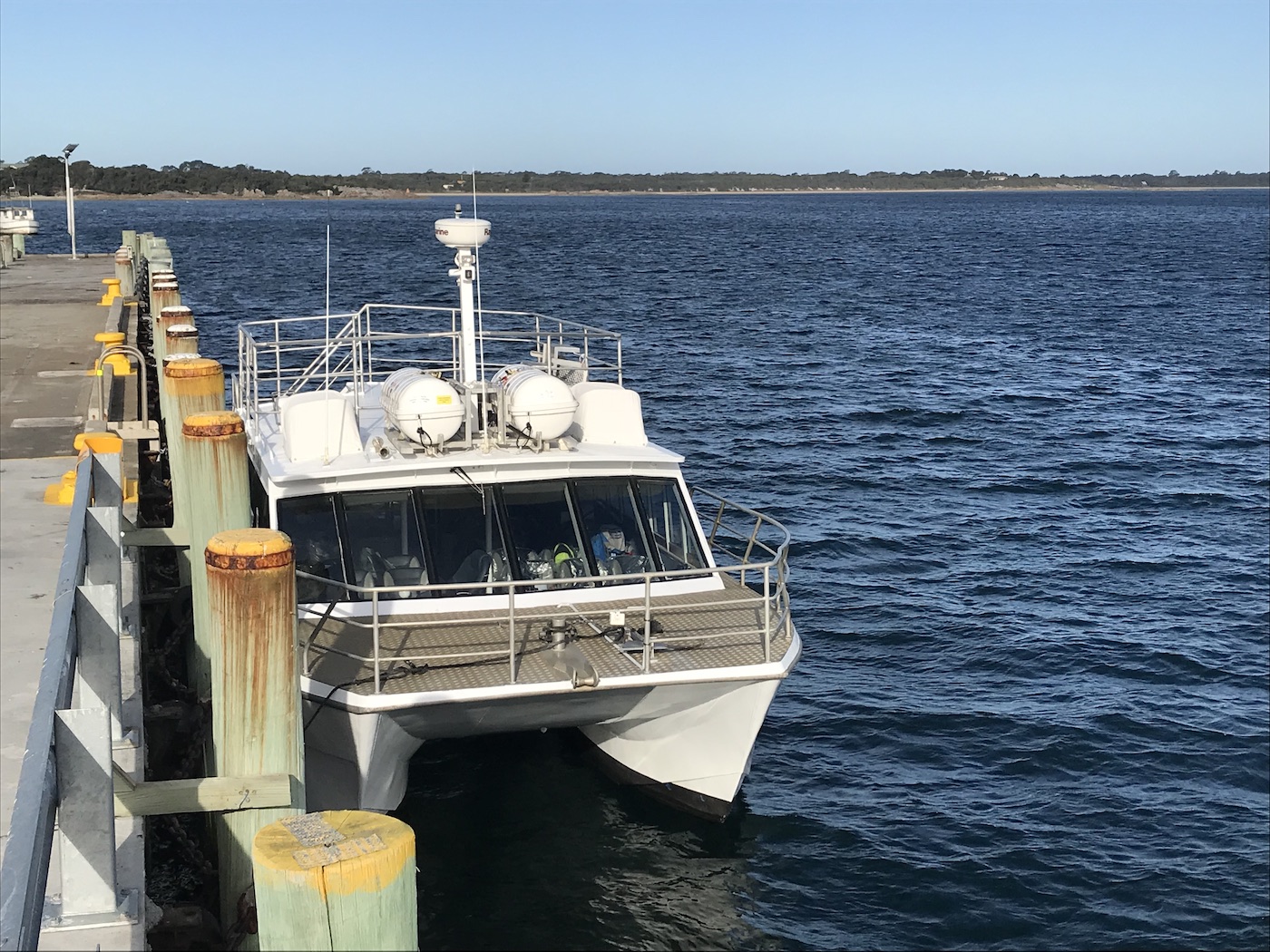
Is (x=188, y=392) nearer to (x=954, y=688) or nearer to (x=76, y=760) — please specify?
(x=76, y=760)

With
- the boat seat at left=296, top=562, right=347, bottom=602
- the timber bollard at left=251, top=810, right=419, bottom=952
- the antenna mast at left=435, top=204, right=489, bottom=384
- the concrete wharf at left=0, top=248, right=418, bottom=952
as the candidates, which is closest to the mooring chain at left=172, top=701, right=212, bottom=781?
the concrete wharf at left=0, top=248, right=418, bottom=952

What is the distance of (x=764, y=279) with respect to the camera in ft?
236

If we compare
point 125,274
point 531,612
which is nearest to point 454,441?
point 531,612

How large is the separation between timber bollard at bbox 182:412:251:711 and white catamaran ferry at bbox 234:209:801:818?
954 millimetres

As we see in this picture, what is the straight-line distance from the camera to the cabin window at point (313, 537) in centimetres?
1172

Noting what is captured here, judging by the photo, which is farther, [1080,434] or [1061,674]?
[1080,434]

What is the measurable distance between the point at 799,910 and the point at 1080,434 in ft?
70.9

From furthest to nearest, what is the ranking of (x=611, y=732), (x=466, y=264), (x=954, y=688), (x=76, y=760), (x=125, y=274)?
(x=125, y=274), (x=954, y=688), (x=466, y=264), (x=611, y=732), (x=76, y=760)

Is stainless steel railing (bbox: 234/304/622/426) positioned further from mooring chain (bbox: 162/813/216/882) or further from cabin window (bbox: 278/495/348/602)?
mooring chain (bbox: 162/813/216/882)

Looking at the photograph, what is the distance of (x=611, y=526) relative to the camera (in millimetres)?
12523

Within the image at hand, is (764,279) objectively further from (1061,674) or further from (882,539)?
(1061,674)

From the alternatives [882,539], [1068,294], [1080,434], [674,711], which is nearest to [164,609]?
[674,711]

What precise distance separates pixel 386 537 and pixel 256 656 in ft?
15.2

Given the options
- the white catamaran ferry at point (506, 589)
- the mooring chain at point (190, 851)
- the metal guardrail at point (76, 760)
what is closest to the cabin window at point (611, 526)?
the white catamaran ferry at point (506, 589)
